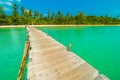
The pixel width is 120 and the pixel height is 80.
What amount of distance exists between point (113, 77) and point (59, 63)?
4168mm

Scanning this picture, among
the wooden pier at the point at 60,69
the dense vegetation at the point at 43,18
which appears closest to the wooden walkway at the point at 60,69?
the wooden pier at the point at 60,69

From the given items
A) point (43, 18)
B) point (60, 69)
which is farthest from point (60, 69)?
point (43, 18)

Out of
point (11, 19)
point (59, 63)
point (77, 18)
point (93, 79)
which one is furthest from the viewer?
point (77, 18)

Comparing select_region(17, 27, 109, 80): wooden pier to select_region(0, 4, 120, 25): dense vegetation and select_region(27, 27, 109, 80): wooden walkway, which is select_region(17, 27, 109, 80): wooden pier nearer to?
select_region(27, 27, 109, 80): wooden walkway

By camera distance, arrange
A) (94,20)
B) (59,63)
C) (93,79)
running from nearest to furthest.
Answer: (93,79) < (59,63) < (94,20)

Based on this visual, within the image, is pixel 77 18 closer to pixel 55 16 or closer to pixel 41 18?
pixel 55 16

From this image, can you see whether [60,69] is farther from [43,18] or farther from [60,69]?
[43,18]

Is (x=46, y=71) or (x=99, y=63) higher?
(x=46, y=71)

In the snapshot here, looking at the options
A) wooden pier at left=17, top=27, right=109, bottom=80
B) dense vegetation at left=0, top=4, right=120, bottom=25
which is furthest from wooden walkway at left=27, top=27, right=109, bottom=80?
dense vegetation at left=0, top=4, right=120, bottom=25

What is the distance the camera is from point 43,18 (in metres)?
68.2

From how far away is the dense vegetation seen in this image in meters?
54.4

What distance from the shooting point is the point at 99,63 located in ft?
35.6

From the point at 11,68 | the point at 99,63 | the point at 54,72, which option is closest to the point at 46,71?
the point at 54,72

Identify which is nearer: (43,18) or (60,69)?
(60,69)
